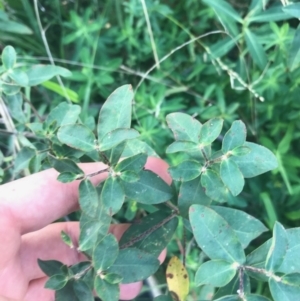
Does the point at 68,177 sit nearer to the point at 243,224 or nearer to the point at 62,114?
the point at 62,114

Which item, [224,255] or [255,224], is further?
[255,224]

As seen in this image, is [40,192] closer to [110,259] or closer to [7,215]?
[7,215]

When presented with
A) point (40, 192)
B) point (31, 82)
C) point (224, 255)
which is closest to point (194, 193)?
point (224, 255)

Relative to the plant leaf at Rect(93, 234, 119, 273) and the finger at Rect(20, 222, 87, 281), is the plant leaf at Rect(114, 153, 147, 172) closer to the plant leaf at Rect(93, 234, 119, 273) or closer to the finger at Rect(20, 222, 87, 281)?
the plant leaf at Rect(93, 234, 119, 273)

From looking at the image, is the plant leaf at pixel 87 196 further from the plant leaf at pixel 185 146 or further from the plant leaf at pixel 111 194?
the plant leaf at pixel 185 146

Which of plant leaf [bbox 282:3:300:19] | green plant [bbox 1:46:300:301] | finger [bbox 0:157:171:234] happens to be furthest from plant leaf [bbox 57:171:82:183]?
plant leaf [bbox 282:3:300:19]

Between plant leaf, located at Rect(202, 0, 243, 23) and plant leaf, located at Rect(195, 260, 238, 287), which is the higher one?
plant leaf, located at Rect(202, 0, 243, 23)

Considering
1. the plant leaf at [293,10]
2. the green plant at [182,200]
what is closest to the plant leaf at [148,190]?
the green plant at [182,200]
